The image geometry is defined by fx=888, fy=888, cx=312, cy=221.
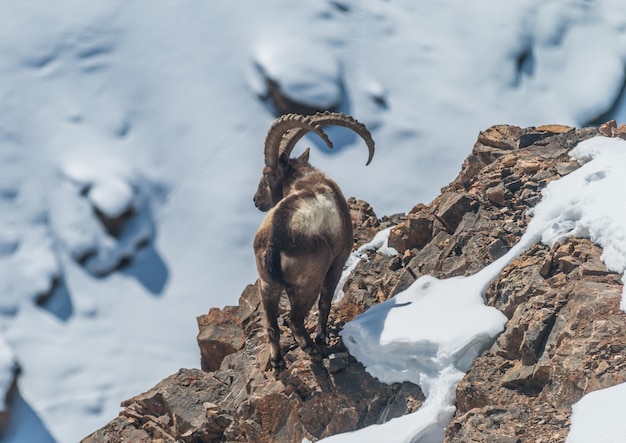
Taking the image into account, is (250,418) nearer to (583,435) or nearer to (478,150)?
(583,435)

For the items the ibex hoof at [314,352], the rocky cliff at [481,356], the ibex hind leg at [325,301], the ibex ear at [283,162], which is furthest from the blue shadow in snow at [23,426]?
the ibex hoof at [314,352]

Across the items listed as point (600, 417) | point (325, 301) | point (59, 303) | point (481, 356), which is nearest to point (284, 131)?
point (325, 301)

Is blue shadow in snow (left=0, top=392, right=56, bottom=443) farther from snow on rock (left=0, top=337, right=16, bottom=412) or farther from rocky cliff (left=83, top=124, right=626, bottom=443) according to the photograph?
rocky cliff (left=83, top=124, right=626, bottom=443)

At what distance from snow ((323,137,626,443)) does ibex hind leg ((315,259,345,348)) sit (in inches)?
16.8

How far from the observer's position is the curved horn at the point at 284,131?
14.0 m

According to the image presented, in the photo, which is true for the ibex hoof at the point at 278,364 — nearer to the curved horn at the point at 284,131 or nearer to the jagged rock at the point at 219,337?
the jagged rock at the point at 219,337

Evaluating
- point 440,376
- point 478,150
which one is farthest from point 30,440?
point 440,376

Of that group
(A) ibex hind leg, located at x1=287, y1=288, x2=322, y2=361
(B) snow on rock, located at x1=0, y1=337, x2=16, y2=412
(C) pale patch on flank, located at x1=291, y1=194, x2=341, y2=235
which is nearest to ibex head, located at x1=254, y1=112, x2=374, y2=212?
(C) pale patch on flank, located at x1=291, y1=194, x2=341, y2=235

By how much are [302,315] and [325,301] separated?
66cm

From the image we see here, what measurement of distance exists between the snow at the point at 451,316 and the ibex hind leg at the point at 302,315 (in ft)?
1.79

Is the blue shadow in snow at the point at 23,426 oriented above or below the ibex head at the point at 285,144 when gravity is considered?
below

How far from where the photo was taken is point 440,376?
11.2 m

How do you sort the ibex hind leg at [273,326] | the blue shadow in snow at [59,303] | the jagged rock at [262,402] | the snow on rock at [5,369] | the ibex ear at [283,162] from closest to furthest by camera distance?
1. the jagged rock at [262,402]
2. the ibex hind leg at [273,326]
3. the ibex ear at [283,162]
4. the snow on rock at [5,369]
5. the blue shadow in snow at [59,303]

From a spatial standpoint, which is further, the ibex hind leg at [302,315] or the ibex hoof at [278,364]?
the ibex hoof at [278,364]
